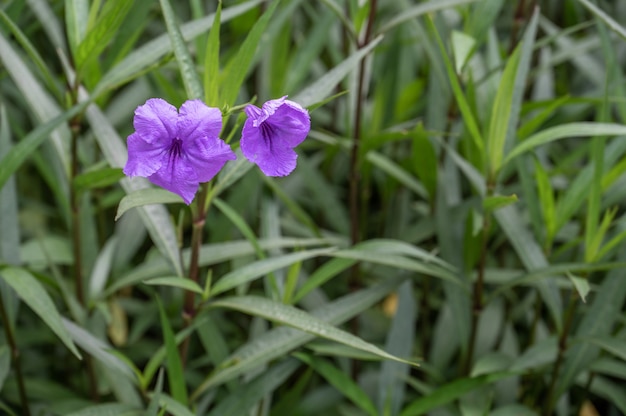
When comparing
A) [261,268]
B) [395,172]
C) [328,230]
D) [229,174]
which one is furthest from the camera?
[328,230]

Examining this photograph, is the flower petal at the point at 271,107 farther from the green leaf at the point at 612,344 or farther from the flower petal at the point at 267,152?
the green leaf at the point at 612,344

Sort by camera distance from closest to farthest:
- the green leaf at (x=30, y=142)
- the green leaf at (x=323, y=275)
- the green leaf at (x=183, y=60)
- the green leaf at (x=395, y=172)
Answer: the green leaf at (x=183, y=60)
the green leaf at (x=30, y=142)
the green leaf at (x=323, y=275)
the green leaf at (x=395, y=172)

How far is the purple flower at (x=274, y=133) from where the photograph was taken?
0.80 meters

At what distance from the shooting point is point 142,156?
2.55 feet

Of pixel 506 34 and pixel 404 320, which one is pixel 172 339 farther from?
pixel 506 34

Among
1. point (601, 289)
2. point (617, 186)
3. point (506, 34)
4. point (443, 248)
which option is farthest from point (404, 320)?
point (506, 34)

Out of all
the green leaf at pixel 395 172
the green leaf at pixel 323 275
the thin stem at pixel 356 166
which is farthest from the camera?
the green leaf at pixel 395 172

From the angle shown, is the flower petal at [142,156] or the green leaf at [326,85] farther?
the green leaf at [326,85]

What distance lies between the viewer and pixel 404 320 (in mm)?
1351

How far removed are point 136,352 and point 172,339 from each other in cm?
52

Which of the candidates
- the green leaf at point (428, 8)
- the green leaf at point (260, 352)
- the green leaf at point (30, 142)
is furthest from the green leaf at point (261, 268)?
the green leaf at point (428, 8)

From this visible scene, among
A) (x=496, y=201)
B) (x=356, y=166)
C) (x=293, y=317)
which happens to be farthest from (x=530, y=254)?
(x=293, y=317)

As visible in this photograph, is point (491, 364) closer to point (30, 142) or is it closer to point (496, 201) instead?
point (496, 201)

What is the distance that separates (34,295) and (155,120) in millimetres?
424
